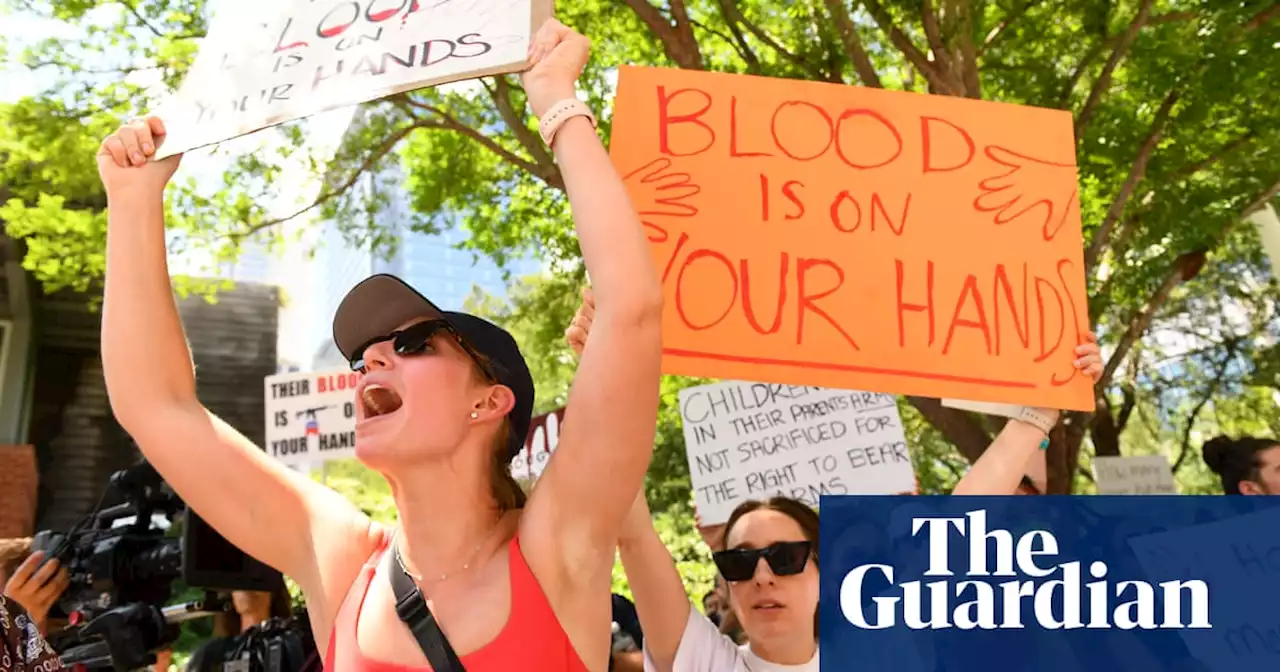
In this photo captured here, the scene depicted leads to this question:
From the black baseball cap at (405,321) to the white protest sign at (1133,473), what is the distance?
6047 mm

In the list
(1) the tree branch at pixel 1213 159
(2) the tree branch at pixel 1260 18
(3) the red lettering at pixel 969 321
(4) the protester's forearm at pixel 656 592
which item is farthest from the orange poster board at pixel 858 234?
(1) the tree branch at pixel 1213 159

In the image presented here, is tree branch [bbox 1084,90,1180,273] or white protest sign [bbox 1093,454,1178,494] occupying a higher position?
tree branch [bbox 1084,90,1180,273]

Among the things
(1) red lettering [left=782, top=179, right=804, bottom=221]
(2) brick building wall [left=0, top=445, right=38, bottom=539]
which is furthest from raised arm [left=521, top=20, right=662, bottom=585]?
(2) brick building wall [left=0, top=445, right=38, bottom=539]

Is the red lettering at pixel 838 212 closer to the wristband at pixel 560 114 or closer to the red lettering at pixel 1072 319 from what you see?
the red lettering at pixel 1072 319

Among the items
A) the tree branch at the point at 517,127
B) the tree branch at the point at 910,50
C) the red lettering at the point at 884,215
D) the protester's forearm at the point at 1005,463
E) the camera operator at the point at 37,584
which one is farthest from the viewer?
the tree branch at the point at 517,127

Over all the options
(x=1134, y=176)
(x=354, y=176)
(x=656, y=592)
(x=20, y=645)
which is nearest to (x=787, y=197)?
(x=656, y=592)

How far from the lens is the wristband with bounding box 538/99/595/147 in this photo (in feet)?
4.98

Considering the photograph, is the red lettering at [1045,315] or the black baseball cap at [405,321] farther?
the red lettering at [1045,315]

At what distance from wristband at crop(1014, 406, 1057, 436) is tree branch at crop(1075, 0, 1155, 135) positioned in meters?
4.28

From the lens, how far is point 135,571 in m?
3.07

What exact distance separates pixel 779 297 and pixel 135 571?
215 cm

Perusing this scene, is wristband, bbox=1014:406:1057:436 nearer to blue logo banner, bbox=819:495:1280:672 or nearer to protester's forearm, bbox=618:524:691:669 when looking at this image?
blue logo banner, bbox=819:495:1280:672

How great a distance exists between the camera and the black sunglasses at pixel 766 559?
233cm

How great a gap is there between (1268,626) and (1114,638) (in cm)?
23
